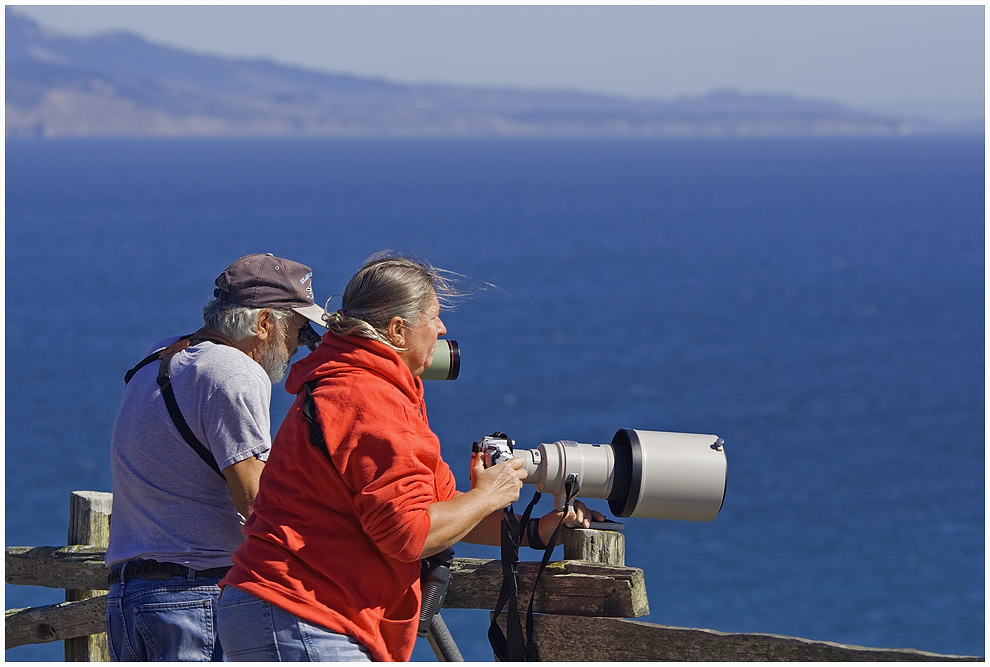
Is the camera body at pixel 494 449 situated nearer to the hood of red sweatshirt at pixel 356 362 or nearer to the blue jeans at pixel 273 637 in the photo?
the hood of red sweatshirt at pixel 356 362

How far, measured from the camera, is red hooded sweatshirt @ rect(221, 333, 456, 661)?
3.04 meters

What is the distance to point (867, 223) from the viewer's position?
11450 cm

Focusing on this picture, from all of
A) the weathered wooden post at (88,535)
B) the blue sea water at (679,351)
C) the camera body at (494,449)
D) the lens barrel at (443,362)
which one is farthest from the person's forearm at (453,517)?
the weathered wooden post at (88,535)

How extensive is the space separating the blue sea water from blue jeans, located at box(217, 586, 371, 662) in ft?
2.94

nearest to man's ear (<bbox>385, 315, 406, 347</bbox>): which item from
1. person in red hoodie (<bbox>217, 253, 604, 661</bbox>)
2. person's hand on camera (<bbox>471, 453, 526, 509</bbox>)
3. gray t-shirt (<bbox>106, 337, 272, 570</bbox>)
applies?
person in red hoodie (<bbox>217, 253, 604, 661</bbox>)

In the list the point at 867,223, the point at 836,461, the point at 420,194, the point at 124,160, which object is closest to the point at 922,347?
the point at 836,461

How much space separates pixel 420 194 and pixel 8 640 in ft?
445

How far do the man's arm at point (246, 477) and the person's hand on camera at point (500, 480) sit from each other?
0.60 metres

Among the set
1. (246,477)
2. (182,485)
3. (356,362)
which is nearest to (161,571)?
(182,485)

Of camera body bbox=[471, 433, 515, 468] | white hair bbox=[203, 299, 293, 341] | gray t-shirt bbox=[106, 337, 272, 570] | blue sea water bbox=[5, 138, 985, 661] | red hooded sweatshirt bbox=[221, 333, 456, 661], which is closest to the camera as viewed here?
red hooded sweatshirt bbox=[221, 333, 456, 661]

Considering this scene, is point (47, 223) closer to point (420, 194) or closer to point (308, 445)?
point (420, 194)

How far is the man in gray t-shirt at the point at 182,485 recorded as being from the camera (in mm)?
3529

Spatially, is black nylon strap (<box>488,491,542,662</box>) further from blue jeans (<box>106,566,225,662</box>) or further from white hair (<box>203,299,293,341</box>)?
white hair (<box>203,299,293,341</box>)

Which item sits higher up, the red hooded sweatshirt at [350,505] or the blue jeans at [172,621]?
the red hooded sweatshirt at [350,505]
